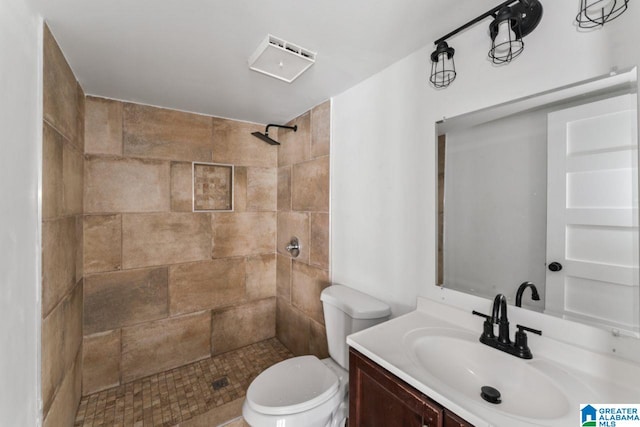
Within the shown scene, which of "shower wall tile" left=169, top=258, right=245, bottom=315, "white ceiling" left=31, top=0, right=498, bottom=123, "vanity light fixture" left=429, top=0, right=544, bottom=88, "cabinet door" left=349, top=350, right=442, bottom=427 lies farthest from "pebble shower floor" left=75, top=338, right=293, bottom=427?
"vanity light fixture" left=429, top=0, right=544, bottom=88

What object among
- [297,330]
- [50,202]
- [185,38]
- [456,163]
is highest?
[185,38]

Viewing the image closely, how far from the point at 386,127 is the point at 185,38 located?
3.78 feet

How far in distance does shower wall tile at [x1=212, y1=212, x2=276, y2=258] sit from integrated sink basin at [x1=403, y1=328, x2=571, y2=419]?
186 centimetres

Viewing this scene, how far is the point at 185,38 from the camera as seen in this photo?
1357 millimetres

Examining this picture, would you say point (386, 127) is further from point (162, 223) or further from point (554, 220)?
point (162, 223)

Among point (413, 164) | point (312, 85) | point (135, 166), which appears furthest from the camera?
point (135, 166)

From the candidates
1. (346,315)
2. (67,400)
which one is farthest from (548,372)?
(67,400)

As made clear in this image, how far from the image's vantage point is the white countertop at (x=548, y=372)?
722 mm

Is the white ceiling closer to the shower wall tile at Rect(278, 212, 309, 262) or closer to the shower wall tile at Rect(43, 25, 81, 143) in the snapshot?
the shower wall tile at Rect(43, 25, 81, 143)

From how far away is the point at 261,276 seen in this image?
2750 millimetres

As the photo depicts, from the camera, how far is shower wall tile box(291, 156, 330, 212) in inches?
84.7

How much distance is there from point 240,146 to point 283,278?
1342mm

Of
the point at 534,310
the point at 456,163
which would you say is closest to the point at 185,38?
the point at 456,163

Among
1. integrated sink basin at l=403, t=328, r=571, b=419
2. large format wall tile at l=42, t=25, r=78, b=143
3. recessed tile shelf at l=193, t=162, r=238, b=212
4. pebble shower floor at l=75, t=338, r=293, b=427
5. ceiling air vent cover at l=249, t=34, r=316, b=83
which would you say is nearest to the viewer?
integrated sink basin at l=403, t=328, r=571, b=419
